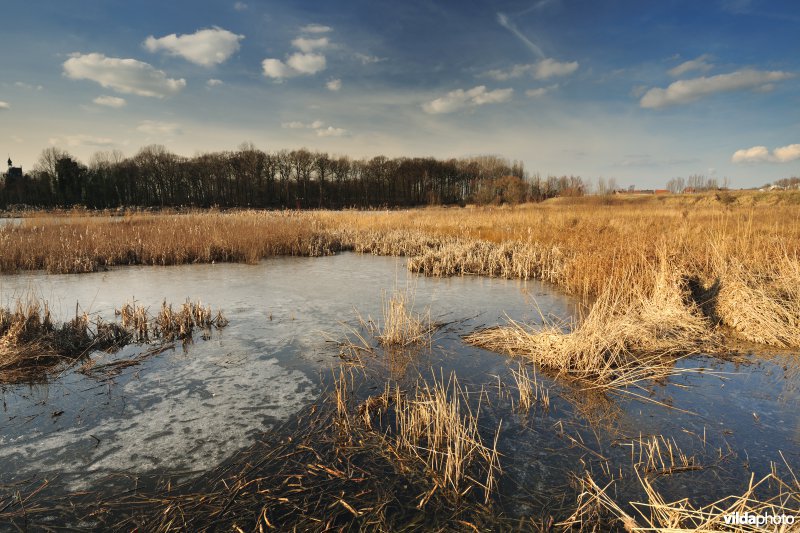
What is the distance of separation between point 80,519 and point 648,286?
8055mm

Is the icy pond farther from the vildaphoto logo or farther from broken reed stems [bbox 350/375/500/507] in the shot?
the vildaphoto logo

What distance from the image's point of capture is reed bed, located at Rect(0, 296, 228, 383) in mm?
4711

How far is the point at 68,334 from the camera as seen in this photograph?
538cm

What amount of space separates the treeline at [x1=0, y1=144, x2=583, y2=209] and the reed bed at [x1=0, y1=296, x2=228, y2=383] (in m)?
37.1

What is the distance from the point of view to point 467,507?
2652mm

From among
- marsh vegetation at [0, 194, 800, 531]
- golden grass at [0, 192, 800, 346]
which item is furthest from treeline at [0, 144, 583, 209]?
marsh vegetation at [0, 194, 800, 531]

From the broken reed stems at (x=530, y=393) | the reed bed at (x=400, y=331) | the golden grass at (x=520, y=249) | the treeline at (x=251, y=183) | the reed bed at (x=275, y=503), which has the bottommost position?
the reed bed at (x=275, y=503)

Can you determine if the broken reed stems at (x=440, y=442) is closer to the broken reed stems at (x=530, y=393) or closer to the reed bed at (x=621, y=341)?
the broken reed stems at (x=530, y=393)

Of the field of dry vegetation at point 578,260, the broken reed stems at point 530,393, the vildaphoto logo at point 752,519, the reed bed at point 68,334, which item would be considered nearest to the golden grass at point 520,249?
the field of dry vegetation at point 578,260

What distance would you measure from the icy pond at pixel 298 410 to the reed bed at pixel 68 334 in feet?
1.14

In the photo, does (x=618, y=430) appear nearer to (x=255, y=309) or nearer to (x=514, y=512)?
(x=514, y=512)

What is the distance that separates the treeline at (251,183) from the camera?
44.5 meters

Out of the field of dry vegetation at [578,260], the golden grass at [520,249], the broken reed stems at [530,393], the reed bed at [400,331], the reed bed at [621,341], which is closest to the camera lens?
the broken reed stems at [530,393]

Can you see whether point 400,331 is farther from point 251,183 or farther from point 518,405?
point 251,183
